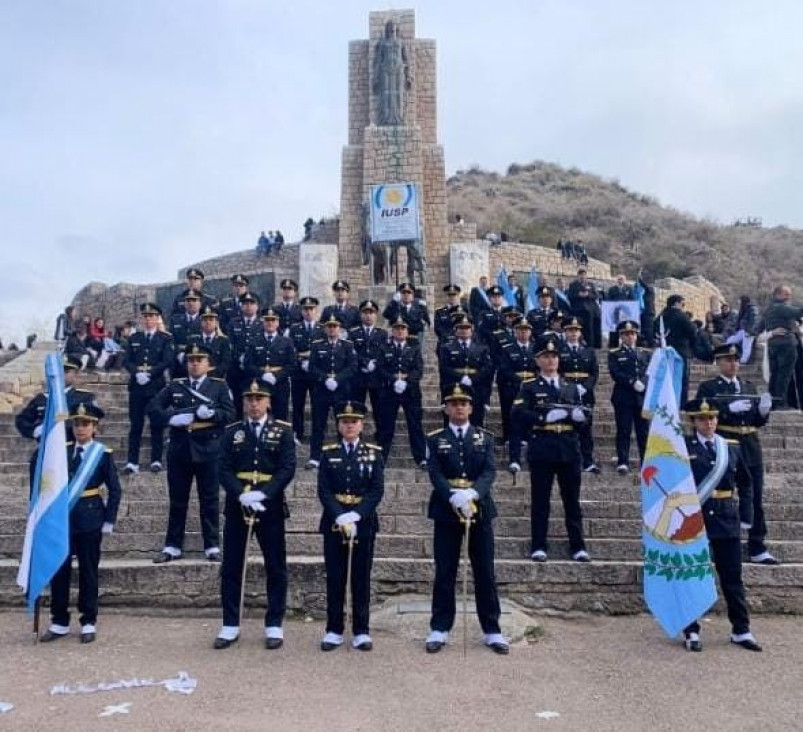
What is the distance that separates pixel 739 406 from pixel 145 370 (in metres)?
5.79

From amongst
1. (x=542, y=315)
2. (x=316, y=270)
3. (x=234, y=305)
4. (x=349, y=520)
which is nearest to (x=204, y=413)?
(x=349, y=520)

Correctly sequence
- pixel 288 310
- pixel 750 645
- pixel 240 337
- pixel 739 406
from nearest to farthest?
1. pixel 750 645
2. pixel 739 406
3. pixel 240 337
4. pixel 288 310

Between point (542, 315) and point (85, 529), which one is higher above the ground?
point (542, 315)

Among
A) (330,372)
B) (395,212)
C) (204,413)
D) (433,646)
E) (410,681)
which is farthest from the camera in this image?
(395,212)

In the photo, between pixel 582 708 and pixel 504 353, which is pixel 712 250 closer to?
pixel 504 353

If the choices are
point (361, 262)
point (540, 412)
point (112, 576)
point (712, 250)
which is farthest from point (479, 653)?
point (712, 250)

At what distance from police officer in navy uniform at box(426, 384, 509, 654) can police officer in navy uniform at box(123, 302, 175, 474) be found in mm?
3685

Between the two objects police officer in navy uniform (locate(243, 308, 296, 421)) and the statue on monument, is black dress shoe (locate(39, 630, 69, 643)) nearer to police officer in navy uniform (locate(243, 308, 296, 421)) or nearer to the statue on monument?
police officer in navy uniform (locate(243, 308, 296, 421))

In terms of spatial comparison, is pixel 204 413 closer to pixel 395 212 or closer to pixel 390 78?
pixel 395 212

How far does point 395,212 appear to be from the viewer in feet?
61.4

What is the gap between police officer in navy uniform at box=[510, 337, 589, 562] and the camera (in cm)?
677

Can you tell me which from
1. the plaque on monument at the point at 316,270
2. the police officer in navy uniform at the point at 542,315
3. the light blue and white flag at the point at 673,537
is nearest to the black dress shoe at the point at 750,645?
the light blue and white flag at the point at 673,537

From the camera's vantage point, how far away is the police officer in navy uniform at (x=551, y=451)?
6.77 metres

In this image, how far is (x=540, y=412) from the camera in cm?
712
